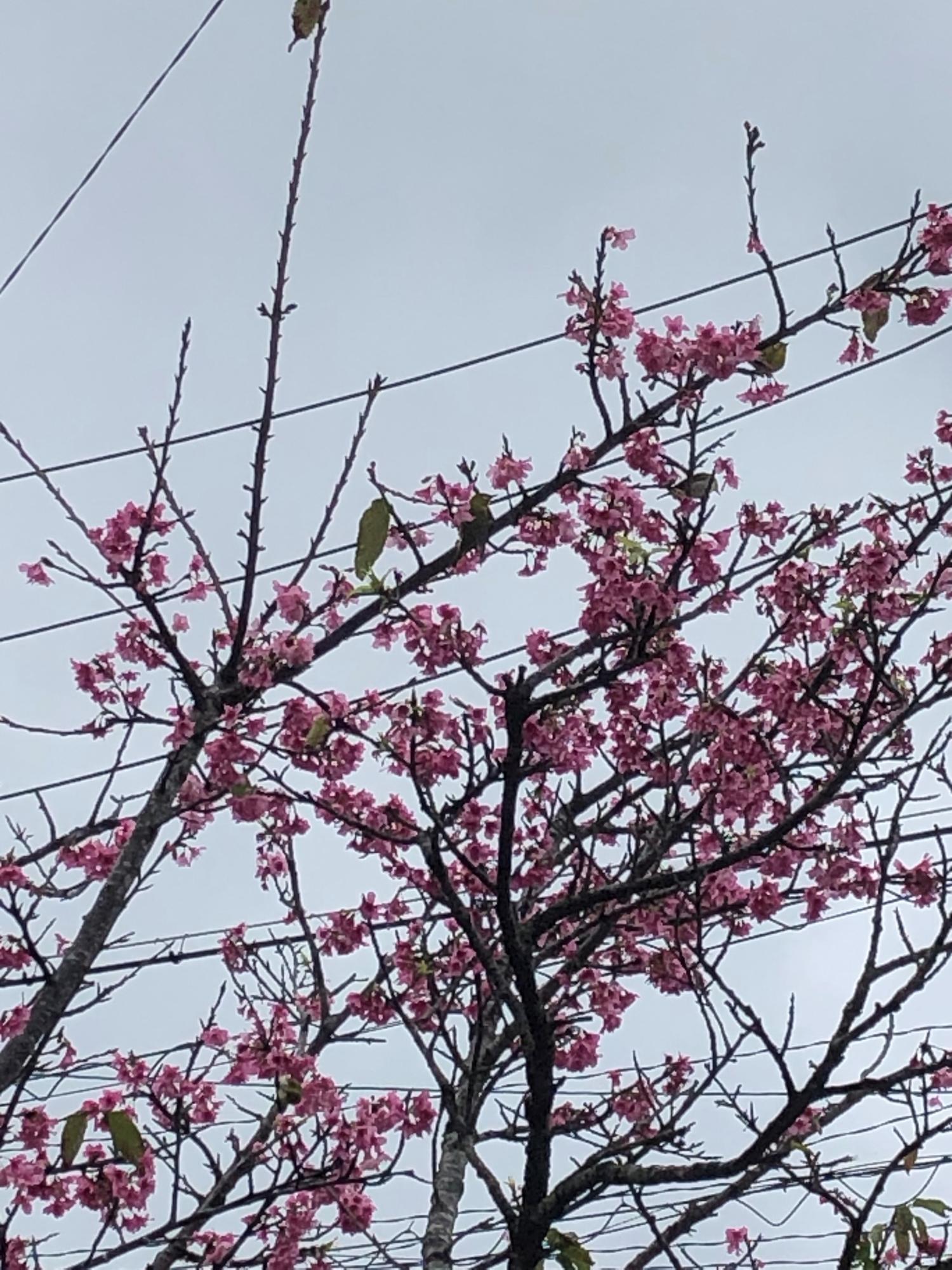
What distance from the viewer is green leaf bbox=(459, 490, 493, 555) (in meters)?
3.54

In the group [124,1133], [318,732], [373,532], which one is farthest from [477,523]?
[124,1133]

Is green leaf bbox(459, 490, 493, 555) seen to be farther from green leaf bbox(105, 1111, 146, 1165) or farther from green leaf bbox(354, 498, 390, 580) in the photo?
green leaf bbox(105, 1111, 146, 1165)

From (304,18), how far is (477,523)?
60.4 inches

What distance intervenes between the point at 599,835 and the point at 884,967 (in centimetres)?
253

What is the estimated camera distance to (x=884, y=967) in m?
3.25

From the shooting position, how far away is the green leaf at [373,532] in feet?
10.8

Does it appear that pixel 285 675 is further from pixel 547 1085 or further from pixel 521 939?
pixel 547 1085

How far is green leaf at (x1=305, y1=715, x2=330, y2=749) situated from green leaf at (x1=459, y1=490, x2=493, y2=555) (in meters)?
0.87

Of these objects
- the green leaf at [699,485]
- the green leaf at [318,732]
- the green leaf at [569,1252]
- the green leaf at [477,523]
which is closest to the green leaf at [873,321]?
the green leaf at [699,485]

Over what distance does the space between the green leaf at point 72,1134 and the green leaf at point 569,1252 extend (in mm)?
1487

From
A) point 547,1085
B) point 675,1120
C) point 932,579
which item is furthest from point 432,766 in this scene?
point 932,579

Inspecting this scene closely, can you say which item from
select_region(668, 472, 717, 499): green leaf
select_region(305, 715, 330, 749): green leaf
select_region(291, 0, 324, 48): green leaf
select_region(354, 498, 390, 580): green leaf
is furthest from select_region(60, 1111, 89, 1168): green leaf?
select_region(291, 0, 324, 48): green leaf

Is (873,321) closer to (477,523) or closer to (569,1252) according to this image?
(477,523)

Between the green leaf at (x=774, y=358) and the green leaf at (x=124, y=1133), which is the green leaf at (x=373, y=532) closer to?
the green leaf at (x=774, y=358)
